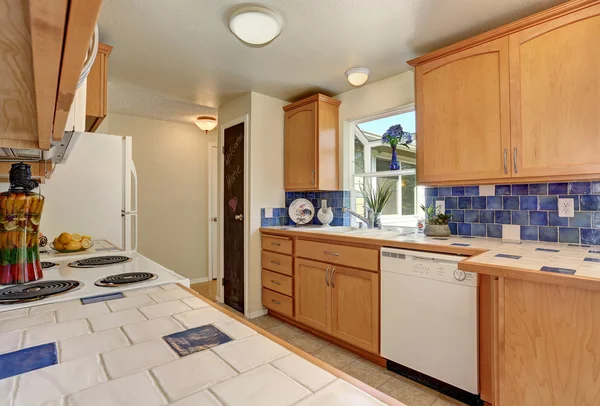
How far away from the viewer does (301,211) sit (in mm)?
3369

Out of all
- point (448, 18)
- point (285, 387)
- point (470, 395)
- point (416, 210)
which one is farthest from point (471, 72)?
point (285, 387)

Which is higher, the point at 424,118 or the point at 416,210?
the point at 424,118

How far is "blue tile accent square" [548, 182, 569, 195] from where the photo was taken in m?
1.88

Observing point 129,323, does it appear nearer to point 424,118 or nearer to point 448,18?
point 424,118

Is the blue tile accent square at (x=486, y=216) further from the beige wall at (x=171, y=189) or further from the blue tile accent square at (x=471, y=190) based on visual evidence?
the beige wall at (x=171, y=189)

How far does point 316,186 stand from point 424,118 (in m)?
1.17

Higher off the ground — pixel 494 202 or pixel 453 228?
pixel 494 202

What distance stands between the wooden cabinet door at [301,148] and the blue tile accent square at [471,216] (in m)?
1.32

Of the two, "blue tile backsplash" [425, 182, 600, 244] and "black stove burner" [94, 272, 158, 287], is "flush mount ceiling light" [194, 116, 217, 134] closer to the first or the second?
"blue tile backsplash" [425, 182, 600, 244]

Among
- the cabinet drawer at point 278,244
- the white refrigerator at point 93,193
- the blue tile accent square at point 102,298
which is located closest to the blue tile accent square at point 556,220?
the cabinet drawer at point 278,244

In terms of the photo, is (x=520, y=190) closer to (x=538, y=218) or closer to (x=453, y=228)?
(x=538, y=218)

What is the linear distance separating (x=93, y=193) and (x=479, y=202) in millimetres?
2867

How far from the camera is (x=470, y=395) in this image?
5.72 feet

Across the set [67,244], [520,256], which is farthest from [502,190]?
[67,244]
